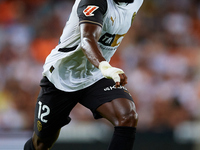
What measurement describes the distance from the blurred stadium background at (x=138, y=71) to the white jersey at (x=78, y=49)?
8.44 ft

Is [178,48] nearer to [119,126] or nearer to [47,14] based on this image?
[47,14]

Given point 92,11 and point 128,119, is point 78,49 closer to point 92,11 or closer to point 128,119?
point 92,11

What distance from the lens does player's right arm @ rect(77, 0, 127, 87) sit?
284 centimetres

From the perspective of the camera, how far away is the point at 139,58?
29.4ft

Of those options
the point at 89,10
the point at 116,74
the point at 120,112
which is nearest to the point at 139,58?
the point at 120,112

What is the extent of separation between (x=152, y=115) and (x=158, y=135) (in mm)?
1398

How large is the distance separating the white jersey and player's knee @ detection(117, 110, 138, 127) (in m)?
0.62

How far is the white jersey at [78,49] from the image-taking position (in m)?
3.59

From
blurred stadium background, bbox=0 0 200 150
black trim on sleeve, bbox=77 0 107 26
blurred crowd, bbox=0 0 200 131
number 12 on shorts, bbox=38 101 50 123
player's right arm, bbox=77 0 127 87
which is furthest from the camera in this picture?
blurred crowd, bbox=0 0 200 131

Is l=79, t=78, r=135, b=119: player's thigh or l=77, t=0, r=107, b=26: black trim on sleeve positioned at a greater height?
l=77, t=0, r=107, b=26: black trim on sleeve

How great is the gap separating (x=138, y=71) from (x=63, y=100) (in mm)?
4947

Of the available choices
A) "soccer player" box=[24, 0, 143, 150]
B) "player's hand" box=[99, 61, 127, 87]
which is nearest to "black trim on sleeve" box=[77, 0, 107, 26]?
"soccer player" box=[24, 0, 143, 150]

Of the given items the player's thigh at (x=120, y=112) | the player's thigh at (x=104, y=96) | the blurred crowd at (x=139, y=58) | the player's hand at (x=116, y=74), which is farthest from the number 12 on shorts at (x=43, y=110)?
the blurred crowd at (x=139, y=58)

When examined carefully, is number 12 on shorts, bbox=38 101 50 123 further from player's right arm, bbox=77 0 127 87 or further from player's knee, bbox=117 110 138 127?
player's right arm, bbox=77 0 127 87
